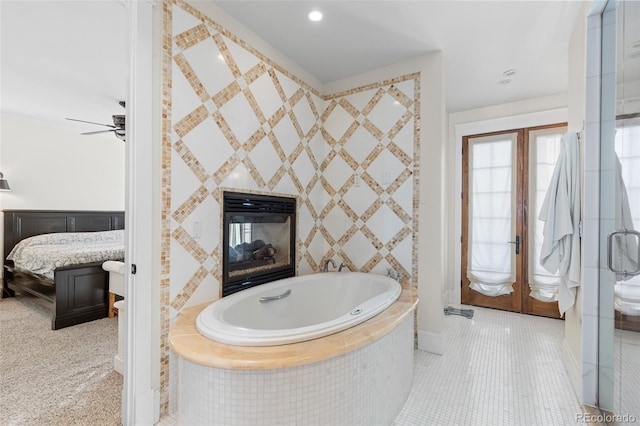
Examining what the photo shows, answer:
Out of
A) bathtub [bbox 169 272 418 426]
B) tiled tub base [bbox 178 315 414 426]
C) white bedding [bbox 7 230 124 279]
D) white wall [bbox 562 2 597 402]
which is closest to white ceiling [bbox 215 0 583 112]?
white wall [bbox 562 2 597 402]

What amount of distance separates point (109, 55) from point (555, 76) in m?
4.43

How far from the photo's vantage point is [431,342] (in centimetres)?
254

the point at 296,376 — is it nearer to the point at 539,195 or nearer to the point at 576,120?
the point at 576,120

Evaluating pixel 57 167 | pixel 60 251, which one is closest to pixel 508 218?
pixel 60 251

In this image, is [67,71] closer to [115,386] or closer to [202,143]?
[202,143]

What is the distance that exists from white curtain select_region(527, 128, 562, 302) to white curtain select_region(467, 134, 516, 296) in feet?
0.60

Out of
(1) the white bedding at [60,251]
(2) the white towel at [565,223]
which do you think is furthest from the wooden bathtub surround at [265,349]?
(1) the white bedding at [60,251]

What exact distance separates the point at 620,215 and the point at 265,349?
1.92m

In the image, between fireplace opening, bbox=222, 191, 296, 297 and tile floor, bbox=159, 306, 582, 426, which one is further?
fireplace opening, bbox=222, 191, 296, 297

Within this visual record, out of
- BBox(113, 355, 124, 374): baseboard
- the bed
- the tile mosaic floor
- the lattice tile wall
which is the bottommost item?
the tile mosaic floor

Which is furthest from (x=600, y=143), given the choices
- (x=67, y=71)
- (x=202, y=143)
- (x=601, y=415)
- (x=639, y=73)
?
(x=67, y=71)

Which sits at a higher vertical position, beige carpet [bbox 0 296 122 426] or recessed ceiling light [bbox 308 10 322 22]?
recessed ceiling light [bbox 308 10 322 22]

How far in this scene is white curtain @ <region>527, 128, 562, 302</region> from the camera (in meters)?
3.41

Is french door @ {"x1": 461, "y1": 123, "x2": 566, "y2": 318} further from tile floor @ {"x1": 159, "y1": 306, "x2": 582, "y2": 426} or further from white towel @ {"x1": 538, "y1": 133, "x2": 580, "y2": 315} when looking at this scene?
white towel @ {"x1": 538, "y1": 133, "x2": 580, "y2": 315}
